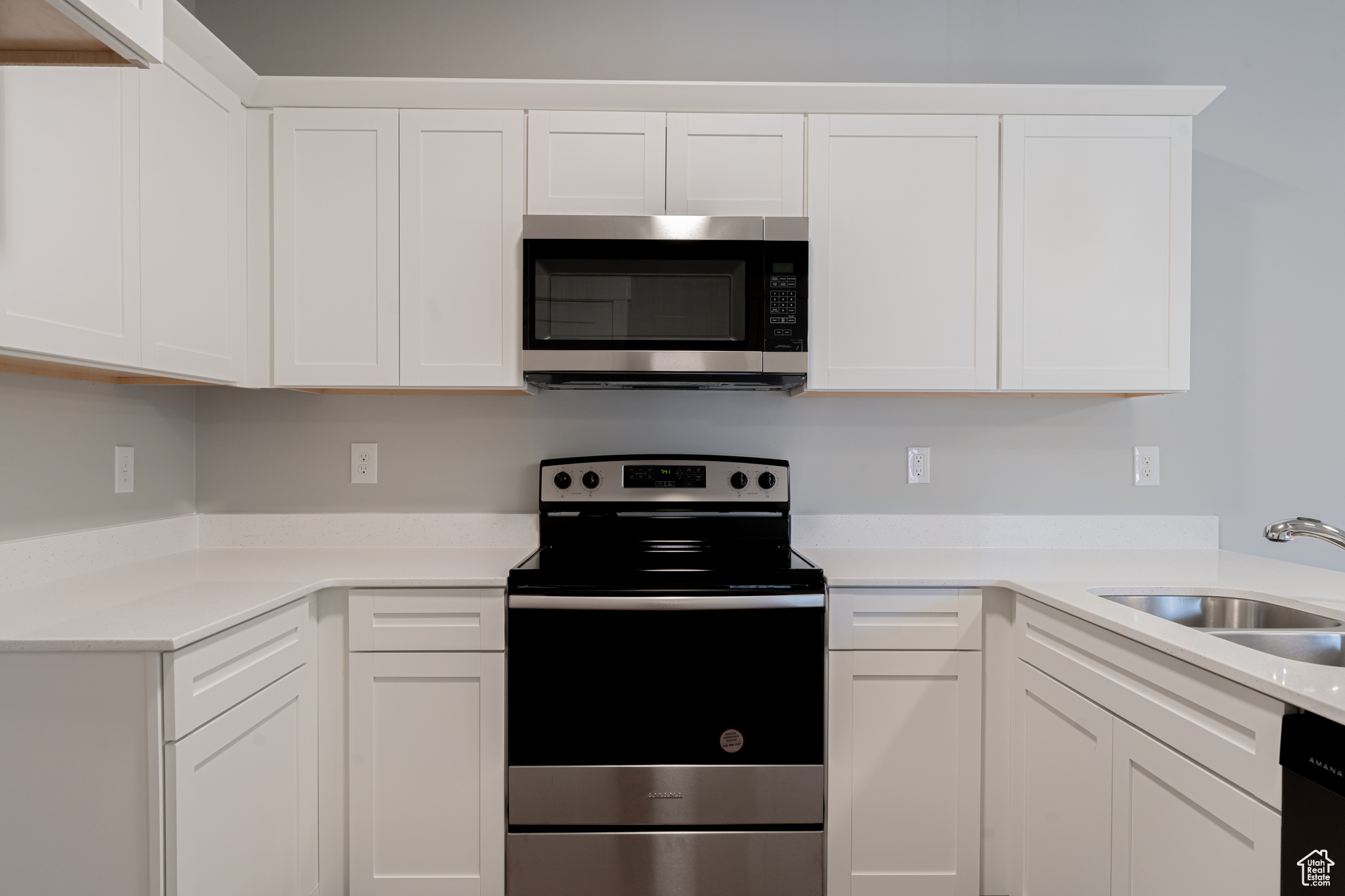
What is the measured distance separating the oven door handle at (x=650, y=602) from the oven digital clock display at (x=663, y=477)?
1.71ft

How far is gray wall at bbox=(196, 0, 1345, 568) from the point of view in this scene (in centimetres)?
221

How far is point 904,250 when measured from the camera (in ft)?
6.33

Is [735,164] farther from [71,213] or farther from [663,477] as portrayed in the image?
[71,213]

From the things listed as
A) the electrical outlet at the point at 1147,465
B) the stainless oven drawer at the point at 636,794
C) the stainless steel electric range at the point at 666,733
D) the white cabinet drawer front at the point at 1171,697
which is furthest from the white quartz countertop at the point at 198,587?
the electrical outlet at the point at 1147,465

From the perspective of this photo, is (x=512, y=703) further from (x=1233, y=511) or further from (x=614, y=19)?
(x=1233, y=511)

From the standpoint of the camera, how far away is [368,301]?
1.91m

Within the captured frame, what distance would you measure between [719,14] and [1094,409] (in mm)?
1771

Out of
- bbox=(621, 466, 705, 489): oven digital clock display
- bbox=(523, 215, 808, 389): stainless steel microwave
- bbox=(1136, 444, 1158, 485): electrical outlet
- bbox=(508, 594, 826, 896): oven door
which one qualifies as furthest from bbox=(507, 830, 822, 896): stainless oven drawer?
bbox=(1136, 444, 1158, 485): electrical outlet

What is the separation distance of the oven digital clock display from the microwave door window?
1.47 ft

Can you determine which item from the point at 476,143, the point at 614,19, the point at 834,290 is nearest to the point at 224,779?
the point at 476,143

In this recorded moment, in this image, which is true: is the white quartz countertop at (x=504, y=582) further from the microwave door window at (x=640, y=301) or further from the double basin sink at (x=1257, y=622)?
the microwave door window at (x=640, y=301)

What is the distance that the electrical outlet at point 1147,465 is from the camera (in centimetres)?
223

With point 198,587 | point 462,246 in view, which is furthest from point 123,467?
point 462,246

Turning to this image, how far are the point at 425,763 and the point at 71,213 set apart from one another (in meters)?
1.39
